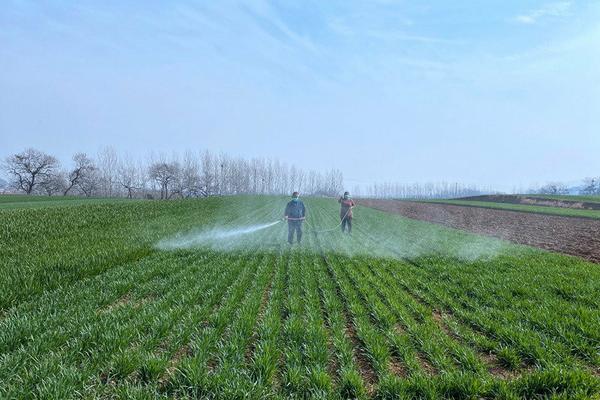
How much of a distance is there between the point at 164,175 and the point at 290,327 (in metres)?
96.6

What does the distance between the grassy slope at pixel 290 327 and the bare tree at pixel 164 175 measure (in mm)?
87460

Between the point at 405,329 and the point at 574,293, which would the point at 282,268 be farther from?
the point at 574,293

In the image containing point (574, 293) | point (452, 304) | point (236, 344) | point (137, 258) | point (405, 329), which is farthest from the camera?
point (137, 258)

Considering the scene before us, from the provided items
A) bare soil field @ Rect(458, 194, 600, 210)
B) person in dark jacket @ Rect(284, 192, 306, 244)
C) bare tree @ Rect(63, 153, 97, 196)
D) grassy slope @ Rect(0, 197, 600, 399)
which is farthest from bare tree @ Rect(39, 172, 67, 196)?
bare soil field @ Rect(458, 194, 600, 210)

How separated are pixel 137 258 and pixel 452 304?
33.0ft

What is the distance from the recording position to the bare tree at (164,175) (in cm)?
9406

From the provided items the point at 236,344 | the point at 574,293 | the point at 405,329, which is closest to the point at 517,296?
the point at 574,293

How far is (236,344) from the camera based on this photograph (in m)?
4.81

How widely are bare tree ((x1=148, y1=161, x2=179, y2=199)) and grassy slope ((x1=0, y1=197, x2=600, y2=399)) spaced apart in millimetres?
87460

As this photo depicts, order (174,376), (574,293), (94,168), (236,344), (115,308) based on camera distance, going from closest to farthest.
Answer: (174,376), (236,344), (115,308), (574,293), (94,168)

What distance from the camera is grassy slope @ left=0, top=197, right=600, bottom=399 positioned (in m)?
3.90

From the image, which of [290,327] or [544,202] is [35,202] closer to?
[290,327]

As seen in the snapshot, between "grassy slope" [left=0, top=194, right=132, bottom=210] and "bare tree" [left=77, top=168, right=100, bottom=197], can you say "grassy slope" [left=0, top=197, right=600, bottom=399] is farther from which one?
"bare tree" [left=77, top=168, right=100, bottom=197]

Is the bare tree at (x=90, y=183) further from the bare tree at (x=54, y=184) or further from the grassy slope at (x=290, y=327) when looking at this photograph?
the grassy slope at (x=290, y=327)
